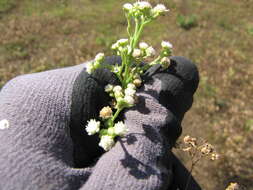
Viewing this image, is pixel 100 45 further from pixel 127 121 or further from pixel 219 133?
pixel 127 121

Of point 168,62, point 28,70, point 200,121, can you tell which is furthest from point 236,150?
point 28,70

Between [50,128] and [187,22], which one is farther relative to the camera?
[187,22]

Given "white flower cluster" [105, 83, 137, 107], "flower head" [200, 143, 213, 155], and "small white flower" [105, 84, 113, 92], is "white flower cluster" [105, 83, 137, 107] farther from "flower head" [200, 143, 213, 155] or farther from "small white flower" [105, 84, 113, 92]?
"flower head" [200, 143, 213, 155]

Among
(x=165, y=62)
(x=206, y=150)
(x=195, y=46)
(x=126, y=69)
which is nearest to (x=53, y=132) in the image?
(x=126, y=69)

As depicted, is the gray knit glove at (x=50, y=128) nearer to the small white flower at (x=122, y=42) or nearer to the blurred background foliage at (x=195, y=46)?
the small white flower at (x=122, y=42)

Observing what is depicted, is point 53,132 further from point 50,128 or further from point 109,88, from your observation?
point 109,88
